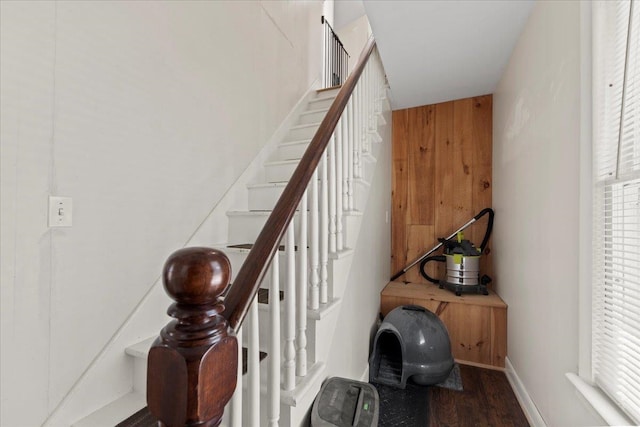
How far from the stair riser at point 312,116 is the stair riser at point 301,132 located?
13cm

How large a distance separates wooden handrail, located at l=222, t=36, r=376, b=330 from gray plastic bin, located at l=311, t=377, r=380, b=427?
71cm

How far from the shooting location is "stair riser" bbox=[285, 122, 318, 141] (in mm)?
2621

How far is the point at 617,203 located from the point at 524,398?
1.43 metres

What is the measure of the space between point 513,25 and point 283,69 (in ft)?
5.74

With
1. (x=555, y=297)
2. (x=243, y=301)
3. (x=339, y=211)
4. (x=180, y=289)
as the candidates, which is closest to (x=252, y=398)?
(x=243, y=301)

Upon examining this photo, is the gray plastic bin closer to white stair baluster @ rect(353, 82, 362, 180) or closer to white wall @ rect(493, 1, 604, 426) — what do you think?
white wall @ rect(493, 1, 604, 426)

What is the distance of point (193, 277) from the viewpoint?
44cm

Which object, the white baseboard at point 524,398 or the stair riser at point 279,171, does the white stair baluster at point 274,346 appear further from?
the white baseboard at point 524,398

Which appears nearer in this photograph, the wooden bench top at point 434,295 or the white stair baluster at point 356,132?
the white stair baluster at point 356,132

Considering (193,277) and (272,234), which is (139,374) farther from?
(193,277)

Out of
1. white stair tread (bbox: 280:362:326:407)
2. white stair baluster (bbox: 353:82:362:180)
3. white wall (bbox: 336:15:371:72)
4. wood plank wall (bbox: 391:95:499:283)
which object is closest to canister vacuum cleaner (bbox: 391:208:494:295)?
wood plank wall (bbox: 391:95:499:283)

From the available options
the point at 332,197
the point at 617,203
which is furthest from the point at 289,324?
the point at 617,203

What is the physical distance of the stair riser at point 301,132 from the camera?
262cm

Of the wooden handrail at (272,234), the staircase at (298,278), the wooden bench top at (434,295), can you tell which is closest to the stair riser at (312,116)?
the staircase at (298,278)
